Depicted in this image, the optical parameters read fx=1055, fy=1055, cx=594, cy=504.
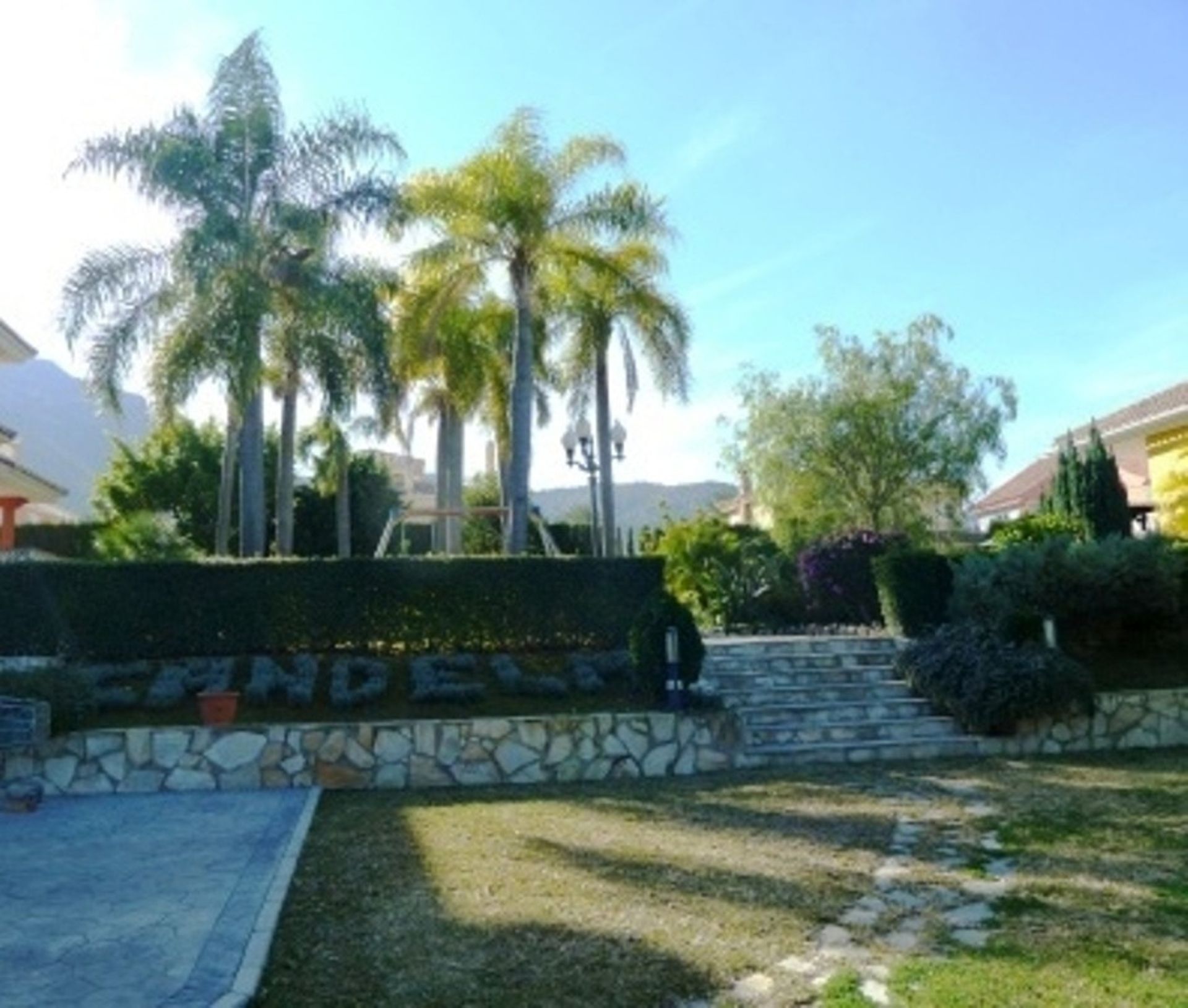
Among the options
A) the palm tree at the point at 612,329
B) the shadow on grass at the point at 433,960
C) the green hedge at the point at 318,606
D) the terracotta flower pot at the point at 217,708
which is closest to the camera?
the shadow on grass at the point at 433,960

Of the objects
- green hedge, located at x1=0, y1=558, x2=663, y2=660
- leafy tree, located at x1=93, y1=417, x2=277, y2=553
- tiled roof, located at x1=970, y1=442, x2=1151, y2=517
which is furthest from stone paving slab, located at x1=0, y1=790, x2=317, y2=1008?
leafy tree, located at x1=93, y1=417, x2=277, y2=553

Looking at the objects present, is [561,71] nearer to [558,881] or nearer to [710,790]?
[710,790]

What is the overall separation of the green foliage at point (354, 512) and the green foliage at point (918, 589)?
65.2ft

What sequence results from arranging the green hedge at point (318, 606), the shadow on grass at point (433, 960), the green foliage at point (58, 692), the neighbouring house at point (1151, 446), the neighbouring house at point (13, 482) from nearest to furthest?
the shadow on grass at point (433, 960)
the green foliage at point (58, 692)
the green hedge at point (318, 606)
the neighbouring house at point (13, 482)
the neighbouring house at point (1151, 446)

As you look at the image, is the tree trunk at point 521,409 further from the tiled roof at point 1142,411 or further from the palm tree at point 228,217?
the tiled roof at point 1142,411

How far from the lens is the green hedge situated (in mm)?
13203

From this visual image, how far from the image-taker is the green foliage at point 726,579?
22.0m

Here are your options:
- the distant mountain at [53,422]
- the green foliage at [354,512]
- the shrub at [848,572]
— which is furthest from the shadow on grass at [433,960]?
the distant mountain at [53,422]

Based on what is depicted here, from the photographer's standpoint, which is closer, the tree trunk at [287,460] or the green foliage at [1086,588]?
the green foliage at [1086,588]

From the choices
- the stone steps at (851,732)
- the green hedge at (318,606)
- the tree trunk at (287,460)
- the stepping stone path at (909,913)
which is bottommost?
the stepping stone path at (909,913)

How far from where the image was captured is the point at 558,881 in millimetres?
6516

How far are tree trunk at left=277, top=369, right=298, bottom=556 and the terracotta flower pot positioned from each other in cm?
699

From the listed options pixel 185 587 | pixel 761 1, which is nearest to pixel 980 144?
pixel 761 1

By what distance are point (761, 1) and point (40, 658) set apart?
36.9ft
